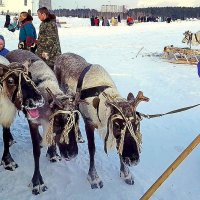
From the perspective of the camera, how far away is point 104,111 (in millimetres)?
4656

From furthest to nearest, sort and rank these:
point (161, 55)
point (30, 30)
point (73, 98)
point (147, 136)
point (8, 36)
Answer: point (8, 36), point (161, 55), point (30, 30), point (147, 136), point (73, 98)

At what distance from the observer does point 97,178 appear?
16.2 feet

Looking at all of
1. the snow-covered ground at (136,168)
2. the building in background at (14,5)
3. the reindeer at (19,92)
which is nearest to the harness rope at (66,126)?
the reindeer at (19,92)

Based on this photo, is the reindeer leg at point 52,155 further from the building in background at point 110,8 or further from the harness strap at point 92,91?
the building in background at point 110,8

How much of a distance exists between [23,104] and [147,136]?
290cm

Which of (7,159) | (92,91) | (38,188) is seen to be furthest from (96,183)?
(7,159)

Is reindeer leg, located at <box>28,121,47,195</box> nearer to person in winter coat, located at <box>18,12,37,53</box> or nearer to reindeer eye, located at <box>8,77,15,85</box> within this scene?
reindeer eye, located at <box>8,77,15,85</box>

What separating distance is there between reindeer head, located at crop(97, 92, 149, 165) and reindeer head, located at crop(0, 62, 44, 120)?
0.89m

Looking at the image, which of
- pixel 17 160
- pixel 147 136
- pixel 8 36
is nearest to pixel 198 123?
pixel 147 136

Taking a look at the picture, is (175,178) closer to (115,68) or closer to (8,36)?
(115,68)

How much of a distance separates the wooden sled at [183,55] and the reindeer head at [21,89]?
39.0 feet

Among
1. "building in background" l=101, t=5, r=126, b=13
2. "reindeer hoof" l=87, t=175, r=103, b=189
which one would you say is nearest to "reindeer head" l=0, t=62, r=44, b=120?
"reindeer hoof" l=87, t=175, r=103, b=189

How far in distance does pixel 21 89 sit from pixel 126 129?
4.52ft

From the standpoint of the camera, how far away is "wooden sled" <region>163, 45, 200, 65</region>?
1573cm
